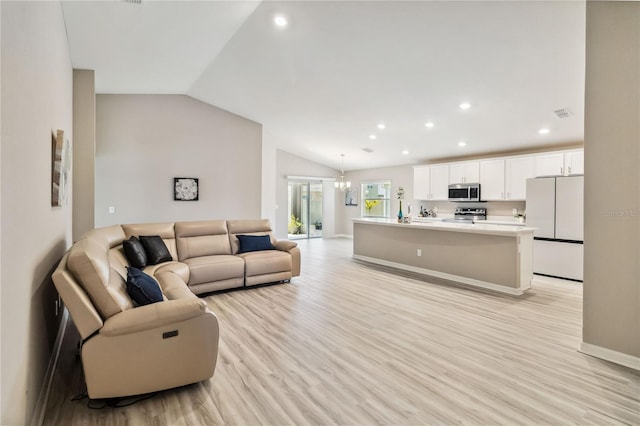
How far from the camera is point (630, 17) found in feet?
8.20

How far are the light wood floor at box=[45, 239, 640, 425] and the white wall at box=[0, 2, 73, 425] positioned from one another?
1.59ft

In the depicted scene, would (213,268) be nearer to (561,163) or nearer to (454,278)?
(454,278)

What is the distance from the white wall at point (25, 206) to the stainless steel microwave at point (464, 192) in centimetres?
727

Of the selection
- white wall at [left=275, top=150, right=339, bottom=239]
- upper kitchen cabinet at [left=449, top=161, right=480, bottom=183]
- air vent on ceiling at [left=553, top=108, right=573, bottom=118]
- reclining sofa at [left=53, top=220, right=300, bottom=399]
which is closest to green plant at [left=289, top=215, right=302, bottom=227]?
white wall at [left=275, top=150, right=339, bottom=239]

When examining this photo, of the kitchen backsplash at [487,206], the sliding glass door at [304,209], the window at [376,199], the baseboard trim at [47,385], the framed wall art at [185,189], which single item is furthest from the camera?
the sliding glass door at [304,209]

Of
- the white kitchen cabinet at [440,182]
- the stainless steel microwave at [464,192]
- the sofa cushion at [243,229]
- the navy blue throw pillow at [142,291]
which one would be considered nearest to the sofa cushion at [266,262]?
the sofa cushion at [243,229]

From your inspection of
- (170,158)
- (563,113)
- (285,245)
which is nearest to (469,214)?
(563,113)

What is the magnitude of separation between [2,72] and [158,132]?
577cm

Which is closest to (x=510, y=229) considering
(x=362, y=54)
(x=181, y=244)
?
(x=362, y=54)

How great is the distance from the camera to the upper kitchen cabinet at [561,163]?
18.8 feet

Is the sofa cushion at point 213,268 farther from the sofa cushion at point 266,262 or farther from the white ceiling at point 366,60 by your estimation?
the white ceiling at point 366,60

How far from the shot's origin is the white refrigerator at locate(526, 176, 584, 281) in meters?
5.09

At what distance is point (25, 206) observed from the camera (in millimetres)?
1712

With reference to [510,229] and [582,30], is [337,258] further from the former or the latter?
[582,30]
